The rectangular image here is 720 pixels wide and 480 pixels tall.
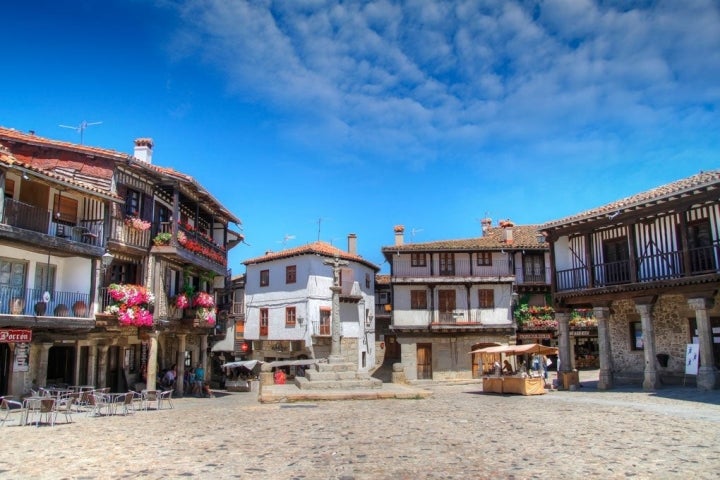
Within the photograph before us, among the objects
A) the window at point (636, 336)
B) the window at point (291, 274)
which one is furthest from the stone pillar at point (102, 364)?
the window at point (636, 336)

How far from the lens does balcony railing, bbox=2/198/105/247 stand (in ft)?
60.2

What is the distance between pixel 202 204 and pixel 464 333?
20.3 m

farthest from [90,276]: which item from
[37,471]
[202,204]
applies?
[37,471]

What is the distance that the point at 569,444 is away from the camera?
11.7 m

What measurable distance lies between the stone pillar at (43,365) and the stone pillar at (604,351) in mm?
20876

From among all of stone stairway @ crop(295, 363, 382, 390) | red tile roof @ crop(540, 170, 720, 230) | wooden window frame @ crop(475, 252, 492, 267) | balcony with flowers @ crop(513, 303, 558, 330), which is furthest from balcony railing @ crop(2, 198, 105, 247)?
balcony with flowers @ crop(513, 303, 558, 330)

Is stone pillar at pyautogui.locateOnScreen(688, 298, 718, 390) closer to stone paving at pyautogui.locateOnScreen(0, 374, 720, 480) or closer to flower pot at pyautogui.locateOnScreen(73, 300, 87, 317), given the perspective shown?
stone paving at pyautogui.locateOnScreen(0, 374, 720, 480)

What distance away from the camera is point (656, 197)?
20656mm

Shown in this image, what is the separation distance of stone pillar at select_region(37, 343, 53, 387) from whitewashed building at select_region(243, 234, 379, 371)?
20.0m

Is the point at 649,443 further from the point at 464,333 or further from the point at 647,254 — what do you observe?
the point at 464,333

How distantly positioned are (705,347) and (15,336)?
2237 cm

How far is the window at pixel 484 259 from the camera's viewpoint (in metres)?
40.7

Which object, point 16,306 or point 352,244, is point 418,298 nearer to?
point 352,244

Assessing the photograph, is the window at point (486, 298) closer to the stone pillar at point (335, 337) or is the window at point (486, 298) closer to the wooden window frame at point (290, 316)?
the wooden window frame at point (290, 316)
